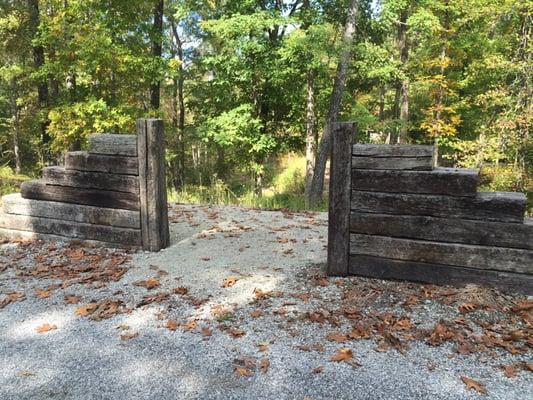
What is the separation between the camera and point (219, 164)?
20.2m

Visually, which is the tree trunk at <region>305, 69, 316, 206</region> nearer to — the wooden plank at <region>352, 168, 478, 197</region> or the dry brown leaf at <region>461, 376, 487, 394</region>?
the wooden plank at <region>352, 168, 478, 197</region>

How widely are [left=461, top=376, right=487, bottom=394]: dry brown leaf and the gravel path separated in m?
0.04

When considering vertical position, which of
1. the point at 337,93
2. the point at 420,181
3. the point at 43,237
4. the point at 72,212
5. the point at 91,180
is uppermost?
the point at 337,93

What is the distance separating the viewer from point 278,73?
1140 cm

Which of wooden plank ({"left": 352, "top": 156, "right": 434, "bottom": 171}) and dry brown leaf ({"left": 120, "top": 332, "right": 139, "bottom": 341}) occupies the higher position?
wooden plank ({"left": 352, "top": 156, "right": 434, "bottom": 171})

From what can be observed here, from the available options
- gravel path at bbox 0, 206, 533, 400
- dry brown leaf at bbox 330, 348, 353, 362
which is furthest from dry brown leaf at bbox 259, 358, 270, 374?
dry brown leaf at bbox 330, 348, 353, 362

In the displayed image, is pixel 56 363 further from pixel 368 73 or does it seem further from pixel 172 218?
pixel 368 73

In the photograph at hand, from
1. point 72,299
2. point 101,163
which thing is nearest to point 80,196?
point 101,163

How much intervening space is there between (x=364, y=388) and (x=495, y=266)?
2087mm

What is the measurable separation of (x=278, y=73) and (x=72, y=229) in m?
7.45

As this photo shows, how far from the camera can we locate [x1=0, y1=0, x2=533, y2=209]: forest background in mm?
10023

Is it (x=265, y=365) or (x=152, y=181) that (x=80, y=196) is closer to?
(x=152, y=181)

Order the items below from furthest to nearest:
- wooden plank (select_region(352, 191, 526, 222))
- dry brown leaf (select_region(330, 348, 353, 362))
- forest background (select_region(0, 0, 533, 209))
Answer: forest background (select_region(0, 0, 533, 209))
wooden plank (select_region(352, 191, 526, 222))
dry brown leaf (select_region(330, 348, 353, 362))

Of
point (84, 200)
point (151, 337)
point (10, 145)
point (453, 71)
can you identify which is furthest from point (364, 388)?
point (10, 145)
